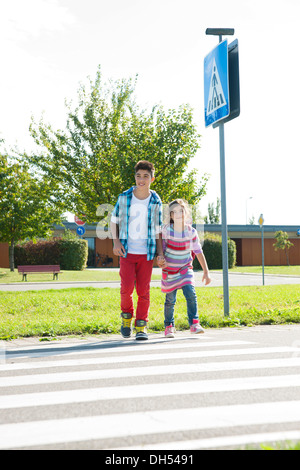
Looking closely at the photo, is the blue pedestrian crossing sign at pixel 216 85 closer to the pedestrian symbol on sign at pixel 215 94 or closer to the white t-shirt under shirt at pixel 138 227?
the pedestrian symbol on sign at pixel 215 94

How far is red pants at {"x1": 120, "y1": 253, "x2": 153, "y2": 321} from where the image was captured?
5980 millimetres

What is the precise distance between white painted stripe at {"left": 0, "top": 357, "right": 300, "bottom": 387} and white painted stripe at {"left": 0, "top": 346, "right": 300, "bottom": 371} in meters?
0.33

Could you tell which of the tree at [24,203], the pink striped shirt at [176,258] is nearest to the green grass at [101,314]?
the pink striped shirt at [176,258]

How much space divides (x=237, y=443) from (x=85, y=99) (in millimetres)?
26989

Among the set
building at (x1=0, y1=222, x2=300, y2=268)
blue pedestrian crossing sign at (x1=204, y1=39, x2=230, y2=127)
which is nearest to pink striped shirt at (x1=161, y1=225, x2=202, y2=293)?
blue pedestrian crossing sign at (x1=204, y1=39, x2=230, y2=127)

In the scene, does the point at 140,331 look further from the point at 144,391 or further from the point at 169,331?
the point at 144,391

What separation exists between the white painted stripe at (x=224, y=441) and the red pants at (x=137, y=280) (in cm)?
339

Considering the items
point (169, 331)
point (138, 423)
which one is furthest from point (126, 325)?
point (138, 423)

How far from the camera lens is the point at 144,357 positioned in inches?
188

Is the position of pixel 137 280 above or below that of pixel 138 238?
below

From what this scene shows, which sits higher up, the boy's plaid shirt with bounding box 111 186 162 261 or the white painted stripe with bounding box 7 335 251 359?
the boy's plaid shirt with bounding box 111 186 162 261

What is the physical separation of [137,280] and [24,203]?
22200 millimetres

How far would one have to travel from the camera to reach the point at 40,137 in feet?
92.4

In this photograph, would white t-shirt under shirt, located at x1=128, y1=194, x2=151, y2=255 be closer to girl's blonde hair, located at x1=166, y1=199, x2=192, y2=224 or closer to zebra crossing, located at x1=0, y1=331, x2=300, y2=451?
girl's blonde hair, located at x1=166, y1=199, x2=192, y2=224
